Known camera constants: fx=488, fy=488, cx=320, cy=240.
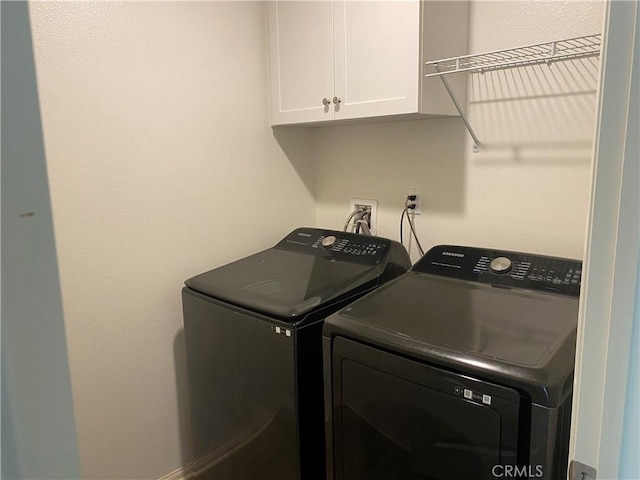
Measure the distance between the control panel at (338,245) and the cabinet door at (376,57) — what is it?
478 millimetres

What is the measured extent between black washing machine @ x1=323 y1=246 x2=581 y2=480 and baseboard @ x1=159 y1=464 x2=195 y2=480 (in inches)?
38.5

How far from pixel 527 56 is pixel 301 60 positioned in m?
0.85

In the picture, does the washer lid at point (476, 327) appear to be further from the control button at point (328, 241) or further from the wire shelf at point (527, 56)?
the wire shelf at point (527, 56)

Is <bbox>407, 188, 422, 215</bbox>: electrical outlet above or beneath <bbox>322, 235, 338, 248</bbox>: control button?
above

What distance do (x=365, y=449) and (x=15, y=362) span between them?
1061 millimetres

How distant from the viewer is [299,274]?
1.81m

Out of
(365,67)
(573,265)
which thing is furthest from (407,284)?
(365,67)

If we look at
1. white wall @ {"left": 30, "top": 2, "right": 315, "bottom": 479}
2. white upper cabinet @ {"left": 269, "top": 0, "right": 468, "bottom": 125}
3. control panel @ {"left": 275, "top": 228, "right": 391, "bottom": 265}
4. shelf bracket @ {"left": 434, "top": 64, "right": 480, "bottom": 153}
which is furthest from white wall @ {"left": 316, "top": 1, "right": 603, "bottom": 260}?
white wall @ {"left": 30, "top": 2, "right": 315, "bottom": 479}

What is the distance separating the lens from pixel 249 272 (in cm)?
189

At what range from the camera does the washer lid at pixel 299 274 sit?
1.57 meters

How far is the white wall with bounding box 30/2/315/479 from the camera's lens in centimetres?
163

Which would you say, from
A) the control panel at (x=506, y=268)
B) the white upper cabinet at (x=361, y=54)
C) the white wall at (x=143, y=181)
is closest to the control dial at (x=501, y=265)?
the control panel at (x=506, y=268)

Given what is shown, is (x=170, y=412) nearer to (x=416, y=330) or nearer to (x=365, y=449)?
(x=365, y=449)

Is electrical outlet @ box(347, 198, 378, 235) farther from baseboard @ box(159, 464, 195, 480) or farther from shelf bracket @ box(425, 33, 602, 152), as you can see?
baseboard @ box(159, 464, 195, 480)
